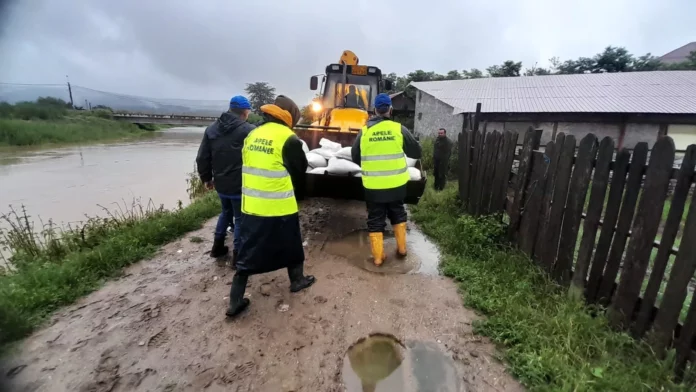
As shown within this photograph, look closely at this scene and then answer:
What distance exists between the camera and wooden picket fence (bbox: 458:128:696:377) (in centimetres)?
194

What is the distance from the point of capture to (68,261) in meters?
3.33

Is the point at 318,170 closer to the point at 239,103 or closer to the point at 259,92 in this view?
the point at 239,103

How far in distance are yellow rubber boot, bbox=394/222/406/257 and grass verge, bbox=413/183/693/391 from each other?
480 millimetres

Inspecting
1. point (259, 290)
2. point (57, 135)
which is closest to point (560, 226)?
point (259, 290)

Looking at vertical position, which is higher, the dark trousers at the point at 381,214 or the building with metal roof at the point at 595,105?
the building with metal roof at the point at 595,105

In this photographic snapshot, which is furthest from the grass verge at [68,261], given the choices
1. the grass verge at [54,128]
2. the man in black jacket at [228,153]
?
the grass verge at [54,128]

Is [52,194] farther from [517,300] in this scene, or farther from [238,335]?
[517,300]

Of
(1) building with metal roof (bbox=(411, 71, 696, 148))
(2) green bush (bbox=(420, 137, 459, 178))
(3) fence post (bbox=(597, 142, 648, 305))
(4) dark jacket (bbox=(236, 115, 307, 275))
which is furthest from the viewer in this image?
(1) building with metal roof (bbox=(411, 71, 696, 148))

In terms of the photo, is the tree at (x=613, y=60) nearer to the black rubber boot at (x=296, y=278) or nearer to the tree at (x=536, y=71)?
the tree at (x=536, y=71)

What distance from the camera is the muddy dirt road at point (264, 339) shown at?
6.60 feet

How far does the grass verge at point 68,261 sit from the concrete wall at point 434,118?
39.6 ft

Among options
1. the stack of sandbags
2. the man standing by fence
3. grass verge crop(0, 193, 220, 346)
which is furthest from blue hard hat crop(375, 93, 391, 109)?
the man standing by fence

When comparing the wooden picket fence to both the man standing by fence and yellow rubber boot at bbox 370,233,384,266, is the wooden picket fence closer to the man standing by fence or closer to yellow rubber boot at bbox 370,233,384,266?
yellow rubber boot at bbox 370,233,384,266

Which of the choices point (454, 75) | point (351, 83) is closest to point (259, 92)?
point (454, 75)
